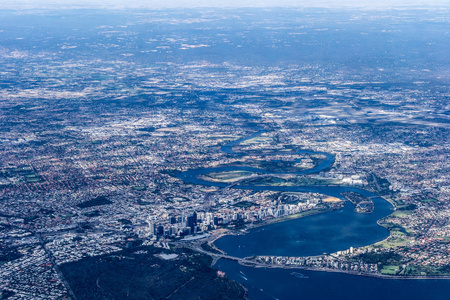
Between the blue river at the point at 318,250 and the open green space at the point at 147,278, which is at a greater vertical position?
the open green space at the point at 147,278

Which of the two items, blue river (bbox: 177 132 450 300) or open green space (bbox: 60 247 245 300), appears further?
blue river (bbox: 177 132 450 300)

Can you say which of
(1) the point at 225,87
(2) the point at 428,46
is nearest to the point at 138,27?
(2) the point at 428,46

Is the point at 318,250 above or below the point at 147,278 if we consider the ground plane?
below

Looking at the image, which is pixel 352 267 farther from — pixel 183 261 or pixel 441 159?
pixel 441 159

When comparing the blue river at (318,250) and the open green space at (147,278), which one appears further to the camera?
the blue river at (318,250)

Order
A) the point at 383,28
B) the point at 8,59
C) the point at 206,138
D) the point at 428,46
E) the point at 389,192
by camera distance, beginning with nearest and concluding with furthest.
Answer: the point at 389,192 → the point at 206,138 → the point at 8,59 → the point at 428,46 → the point at 383,28

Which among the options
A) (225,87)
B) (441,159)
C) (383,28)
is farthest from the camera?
(383,28)

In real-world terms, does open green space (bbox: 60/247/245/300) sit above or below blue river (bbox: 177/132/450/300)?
above

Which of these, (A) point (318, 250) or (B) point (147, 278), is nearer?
(B) point (147, 278)
